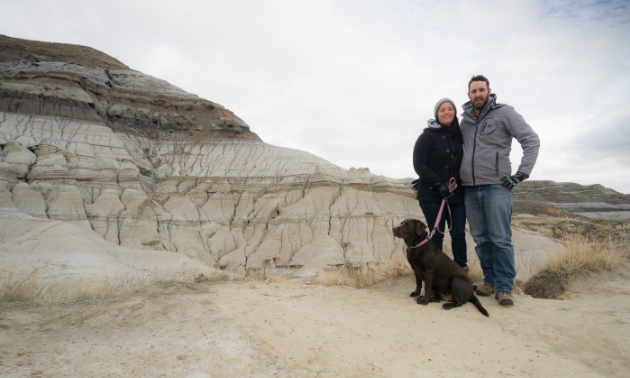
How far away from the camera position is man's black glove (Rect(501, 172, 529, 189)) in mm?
4039

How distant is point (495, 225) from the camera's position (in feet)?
14.3

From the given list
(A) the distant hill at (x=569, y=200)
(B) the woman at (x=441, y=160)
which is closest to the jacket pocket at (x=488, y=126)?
(B) the woman at (x=441, y=160)

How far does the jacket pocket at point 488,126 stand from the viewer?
4496 mm

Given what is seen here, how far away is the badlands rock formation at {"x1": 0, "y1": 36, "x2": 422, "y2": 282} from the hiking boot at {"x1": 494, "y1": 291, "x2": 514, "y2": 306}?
18.6 meters

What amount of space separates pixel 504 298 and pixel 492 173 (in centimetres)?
160

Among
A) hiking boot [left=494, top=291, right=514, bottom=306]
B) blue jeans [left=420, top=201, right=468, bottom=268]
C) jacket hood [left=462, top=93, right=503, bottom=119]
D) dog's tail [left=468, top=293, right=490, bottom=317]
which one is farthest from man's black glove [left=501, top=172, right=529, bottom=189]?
dog's tail [left=468, top=293, right=490, bottom=317]

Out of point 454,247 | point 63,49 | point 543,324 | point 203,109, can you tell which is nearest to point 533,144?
point 454,247

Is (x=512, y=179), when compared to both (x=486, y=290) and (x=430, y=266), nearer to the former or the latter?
(x=430, y=266)

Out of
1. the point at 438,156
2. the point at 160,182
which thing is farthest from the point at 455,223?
the point at 160,182

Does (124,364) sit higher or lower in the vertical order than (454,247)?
lower

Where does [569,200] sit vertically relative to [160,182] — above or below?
A: above

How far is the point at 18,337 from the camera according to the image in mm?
2623

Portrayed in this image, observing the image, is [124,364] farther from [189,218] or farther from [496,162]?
[189,218]

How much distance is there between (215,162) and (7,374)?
1302 inches
